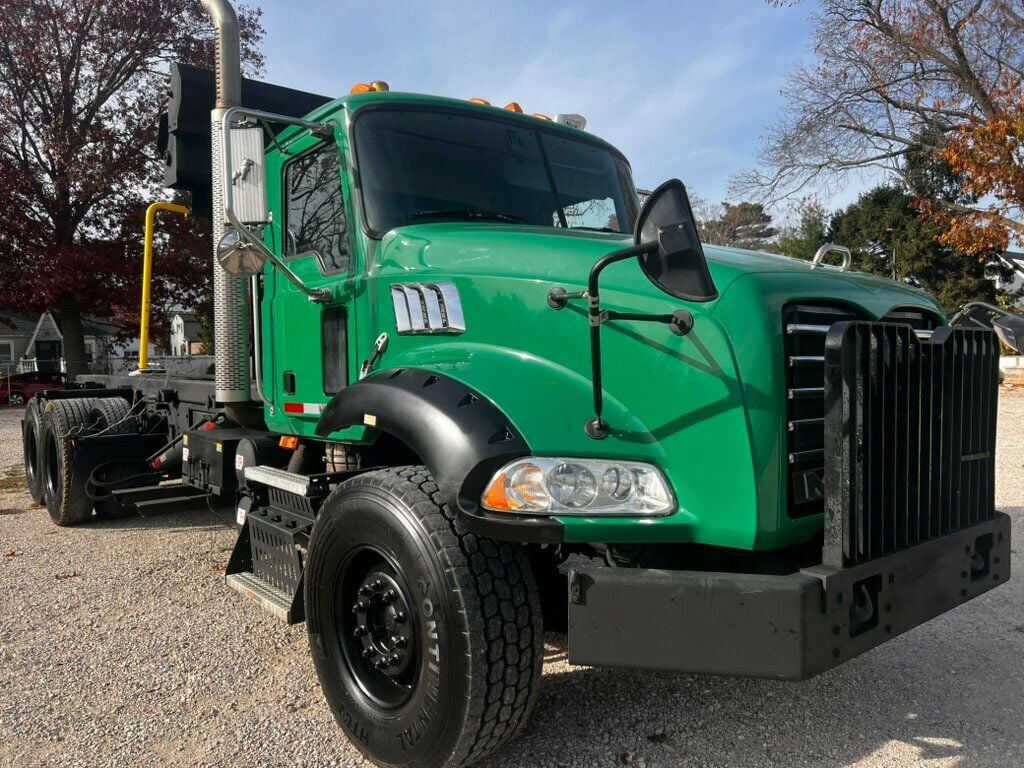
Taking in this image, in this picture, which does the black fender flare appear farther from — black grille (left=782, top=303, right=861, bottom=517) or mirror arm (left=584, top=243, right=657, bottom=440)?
black grille (left=782, top=303, right=861, bottom=517)

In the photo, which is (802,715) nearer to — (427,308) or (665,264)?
(665,264)

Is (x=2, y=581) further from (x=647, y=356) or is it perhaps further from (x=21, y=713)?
(x=647, y=356)

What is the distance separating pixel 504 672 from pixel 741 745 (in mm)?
1092

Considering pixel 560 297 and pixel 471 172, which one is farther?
pixel 471 172

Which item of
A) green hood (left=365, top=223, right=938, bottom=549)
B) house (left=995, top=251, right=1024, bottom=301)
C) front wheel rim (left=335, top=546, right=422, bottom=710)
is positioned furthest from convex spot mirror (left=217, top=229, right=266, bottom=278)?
house (left=995, top=251, right=1024, bottom=301)

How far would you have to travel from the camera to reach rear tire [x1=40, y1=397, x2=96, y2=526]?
6.41m

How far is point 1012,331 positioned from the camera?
10.4 ft

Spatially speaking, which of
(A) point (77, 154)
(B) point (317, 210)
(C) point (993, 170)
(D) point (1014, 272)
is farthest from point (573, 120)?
(D) point (1014, 272)

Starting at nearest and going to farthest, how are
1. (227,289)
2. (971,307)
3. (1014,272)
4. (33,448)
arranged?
1. (971,307)
2. (227,289)
3. (33,448)
4. (1014,272)

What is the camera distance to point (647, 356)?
2.46m

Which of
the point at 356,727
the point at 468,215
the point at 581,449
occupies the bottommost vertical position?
the point at 356,727

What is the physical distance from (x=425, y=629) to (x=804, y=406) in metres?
1.39

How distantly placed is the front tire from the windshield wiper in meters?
1.19

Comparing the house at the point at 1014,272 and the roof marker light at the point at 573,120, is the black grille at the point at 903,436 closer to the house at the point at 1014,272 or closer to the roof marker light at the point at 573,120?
the roof marker light at the point at 573,120
